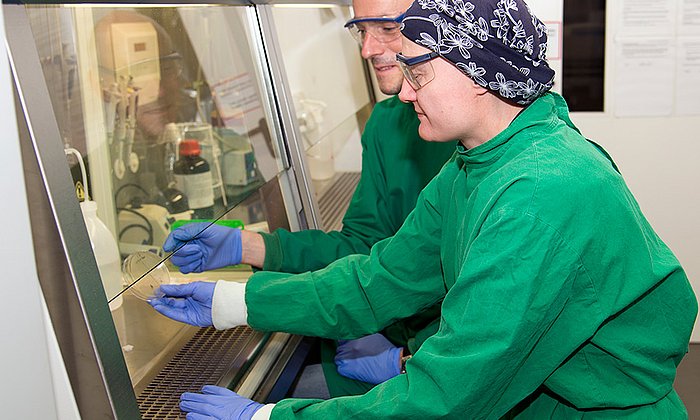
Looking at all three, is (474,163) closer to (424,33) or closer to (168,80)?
(424,33)

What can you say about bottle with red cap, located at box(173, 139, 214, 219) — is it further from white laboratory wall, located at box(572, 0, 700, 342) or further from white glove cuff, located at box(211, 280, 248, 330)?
white laboratory wall, located at box(572, 0, 700, 342)

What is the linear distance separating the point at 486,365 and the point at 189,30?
953 millimetres

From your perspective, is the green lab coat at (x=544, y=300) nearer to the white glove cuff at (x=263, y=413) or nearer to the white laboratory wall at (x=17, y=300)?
the white glove cuff at (x=263, y=413)

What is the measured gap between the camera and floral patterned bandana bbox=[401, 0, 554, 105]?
41.2 inches

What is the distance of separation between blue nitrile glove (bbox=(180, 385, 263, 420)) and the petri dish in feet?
0.64

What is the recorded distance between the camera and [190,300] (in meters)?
1.39

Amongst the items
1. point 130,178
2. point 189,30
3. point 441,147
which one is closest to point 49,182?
point 130,178

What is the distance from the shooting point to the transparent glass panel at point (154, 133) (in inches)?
47.5

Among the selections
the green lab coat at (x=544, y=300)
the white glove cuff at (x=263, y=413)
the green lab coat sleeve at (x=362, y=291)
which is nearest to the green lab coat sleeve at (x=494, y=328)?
the green lab coat at (x=544, y=300)

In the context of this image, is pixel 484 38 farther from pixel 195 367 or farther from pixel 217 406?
pixel 195 367

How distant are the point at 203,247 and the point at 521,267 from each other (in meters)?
0.70

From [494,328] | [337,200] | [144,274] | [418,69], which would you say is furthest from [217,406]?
[337,200]

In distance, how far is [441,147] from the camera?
1.79 m

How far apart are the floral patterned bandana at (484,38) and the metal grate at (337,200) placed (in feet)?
3.01
